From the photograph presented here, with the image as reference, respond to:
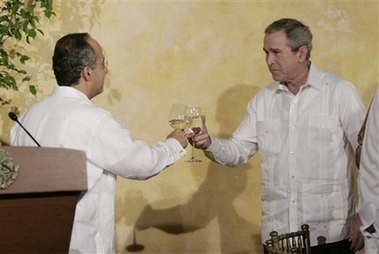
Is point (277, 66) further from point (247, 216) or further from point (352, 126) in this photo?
point (247, 216)

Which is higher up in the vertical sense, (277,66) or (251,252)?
(277,66)

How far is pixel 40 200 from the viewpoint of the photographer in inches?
72.2

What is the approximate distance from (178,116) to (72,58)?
1.80 feet

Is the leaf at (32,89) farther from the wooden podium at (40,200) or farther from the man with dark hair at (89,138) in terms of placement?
the wooden podium at (40,200)

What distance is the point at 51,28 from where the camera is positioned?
12.2 ft

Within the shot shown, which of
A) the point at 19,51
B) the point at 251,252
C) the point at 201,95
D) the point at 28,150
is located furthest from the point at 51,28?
the point at 28,150

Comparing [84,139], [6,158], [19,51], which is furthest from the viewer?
[19,51]

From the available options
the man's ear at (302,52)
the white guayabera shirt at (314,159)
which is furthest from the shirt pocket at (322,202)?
the man's ear at (302,52)

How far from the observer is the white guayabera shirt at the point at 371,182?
7.41ft

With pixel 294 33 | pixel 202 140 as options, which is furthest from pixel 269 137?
Result: pixel 294 33

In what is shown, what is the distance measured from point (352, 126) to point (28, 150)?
5.30ft

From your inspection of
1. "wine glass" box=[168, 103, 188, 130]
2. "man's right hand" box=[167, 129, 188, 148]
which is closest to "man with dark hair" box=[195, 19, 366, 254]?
"wine glass" box=[168, 103, 188, 130]

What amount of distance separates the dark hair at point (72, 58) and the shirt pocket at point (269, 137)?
97 centimetres

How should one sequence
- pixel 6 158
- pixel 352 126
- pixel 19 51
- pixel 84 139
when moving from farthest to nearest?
pixel 19 51, pixel 352 126, pixel 84 139, pixel 6 158
